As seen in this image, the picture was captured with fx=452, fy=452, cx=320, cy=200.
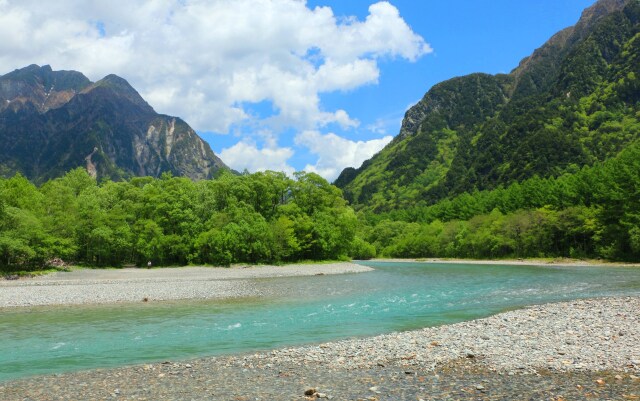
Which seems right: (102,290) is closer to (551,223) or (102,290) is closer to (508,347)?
(508,347)

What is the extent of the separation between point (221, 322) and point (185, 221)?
6281cm

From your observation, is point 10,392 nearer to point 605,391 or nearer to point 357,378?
point 357,378

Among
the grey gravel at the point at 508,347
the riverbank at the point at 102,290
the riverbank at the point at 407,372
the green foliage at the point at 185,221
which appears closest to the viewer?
the riverbank at the point at 407,372

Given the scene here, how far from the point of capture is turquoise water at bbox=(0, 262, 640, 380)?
19.8 meters

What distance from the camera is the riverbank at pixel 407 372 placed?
12.9 metres

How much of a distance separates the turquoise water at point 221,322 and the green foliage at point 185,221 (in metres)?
38.6

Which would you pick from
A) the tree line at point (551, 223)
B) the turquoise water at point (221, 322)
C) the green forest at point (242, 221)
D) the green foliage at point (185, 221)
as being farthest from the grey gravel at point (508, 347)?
the tree line at point (551, 223)

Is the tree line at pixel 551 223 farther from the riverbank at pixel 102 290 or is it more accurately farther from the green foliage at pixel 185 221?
the riverbank at pixel 102 290

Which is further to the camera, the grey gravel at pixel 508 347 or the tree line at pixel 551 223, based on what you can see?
the tree line at pixel 551 223

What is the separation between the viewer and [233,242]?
80.6m

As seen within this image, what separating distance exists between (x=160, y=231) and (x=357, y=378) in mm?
75661

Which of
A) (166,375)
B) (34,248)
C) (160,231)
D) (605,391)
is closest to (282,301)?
(166,375)

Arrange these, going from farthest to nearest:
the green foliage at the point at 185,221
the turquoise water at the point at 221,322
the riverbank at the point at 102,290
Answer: the green foliage at the point at 185,221 → the riverbank at the point at 102,290 → the turquoise water at the point at 221,322

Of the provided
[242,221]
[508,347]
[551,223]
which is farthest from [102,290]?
[551,223]
